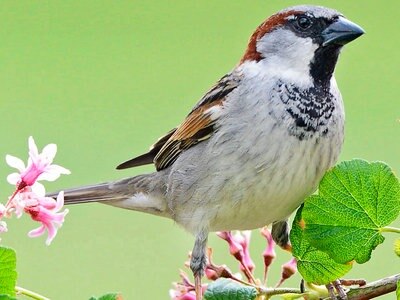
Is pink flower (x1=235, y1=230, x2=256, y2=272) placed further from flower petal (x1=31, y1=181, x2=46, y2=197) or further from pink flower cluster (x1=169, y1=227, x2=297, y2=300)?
flower petal (x1=31, y1=181, x2=46, y2=197)

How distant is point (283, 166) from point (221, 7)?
648 cm

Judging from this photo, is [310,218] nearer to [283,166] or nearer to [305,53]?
[283,166]

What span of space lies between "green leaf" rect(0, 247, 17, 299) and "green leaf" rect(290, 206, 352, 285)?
32cm

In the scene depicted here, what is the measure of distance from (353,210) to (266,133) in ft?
2.20

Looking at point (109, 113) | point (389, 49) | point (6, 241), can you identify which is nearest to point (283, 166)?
point (6, 241)

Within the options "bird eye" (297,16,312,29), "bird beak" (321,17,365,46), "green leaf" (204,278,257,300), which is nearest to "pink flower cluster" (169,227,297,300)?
"green leaf" (204,278,257,300)

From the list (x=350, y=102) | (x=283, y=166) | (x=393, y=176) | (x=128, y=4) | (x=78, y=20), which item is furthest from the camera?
(x=128, y=4)

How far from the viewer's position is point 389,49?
21.4 feet

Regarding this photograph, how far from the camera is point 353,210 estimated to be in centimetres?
113

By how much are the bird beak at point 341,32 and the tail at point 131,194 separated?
0.57 m

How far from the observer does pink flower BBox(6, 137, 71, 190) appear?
3.78 feet

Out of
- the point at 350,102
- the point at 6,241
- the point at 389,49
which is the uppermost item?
the point at 389,49

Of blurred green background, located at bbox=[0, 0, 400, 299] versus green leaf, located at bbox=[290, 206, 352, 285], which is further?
blurred green background, located at bbox=[0, 0, 400, 299]

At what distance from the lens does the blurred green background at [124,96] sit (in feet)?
14.5
